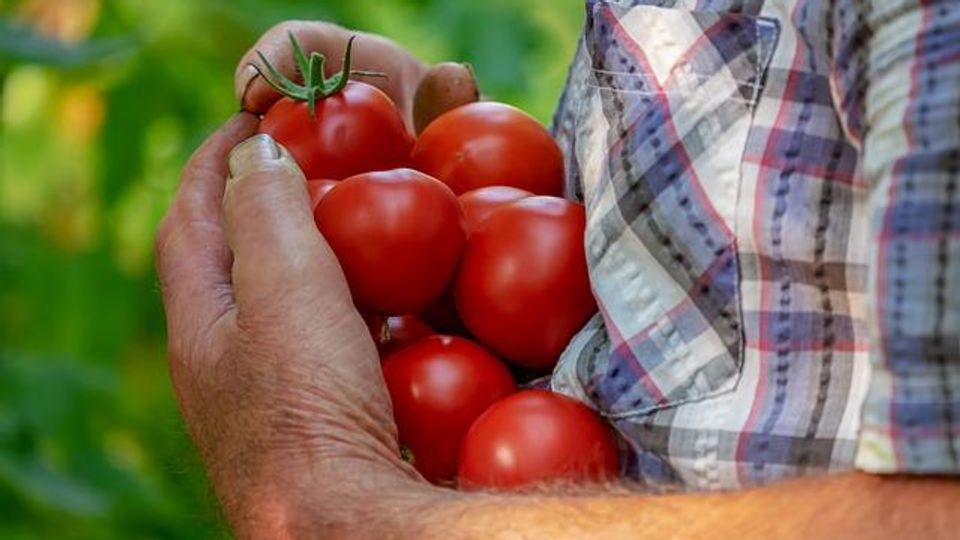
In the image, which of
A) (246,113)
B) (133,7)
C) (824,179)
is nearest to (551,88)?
(133,7)

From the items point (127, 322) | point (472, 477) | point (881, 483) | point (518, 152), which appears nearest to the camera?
point (881, 483)

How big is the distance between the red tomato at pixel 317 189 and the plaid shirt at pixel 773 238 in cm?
16

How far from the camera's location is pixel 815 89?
0.89m

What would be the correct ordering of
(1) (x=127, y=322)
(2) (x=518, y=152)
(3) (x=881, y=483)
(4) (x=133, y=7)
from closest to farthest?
(3) (x=881, y=483)
(2) (x=518, y=152)
(4) (x=133, y=7)
(1) (x=127, y=322)

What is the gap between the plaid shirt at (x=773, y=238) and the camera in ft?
2.56

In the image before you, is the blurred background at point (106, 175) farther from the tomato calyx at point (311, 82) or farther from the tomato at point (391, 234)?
the tomato at point (391, 234)

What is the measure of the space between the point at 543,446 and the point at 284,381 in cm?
15

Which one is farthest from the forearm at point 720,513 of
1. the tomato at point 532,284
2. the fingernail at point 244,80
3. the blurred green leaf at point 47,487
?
the blurred green leaf at point 47,487

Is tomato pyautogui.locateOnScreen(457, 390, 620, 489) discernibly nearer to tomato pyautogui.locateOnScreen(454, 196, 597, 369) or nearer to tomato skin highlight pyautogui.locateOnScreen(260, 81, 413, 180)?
tomato pyautogui.locateOnScreen(454, 196, 597, 369)

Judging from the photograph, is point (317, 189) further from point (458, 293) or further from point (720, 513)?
point (720, 513)

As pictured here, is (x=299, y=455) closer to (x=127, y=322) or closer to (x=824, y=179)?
(x=824, y=179)

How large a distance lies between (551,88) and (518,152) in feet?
3.90

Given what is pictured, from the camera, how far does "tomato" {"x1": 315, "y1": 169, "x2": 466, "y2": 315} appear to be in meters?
1.04

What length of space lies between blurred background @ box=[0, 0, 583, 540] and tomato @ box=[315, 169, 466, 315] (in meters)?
1.12
